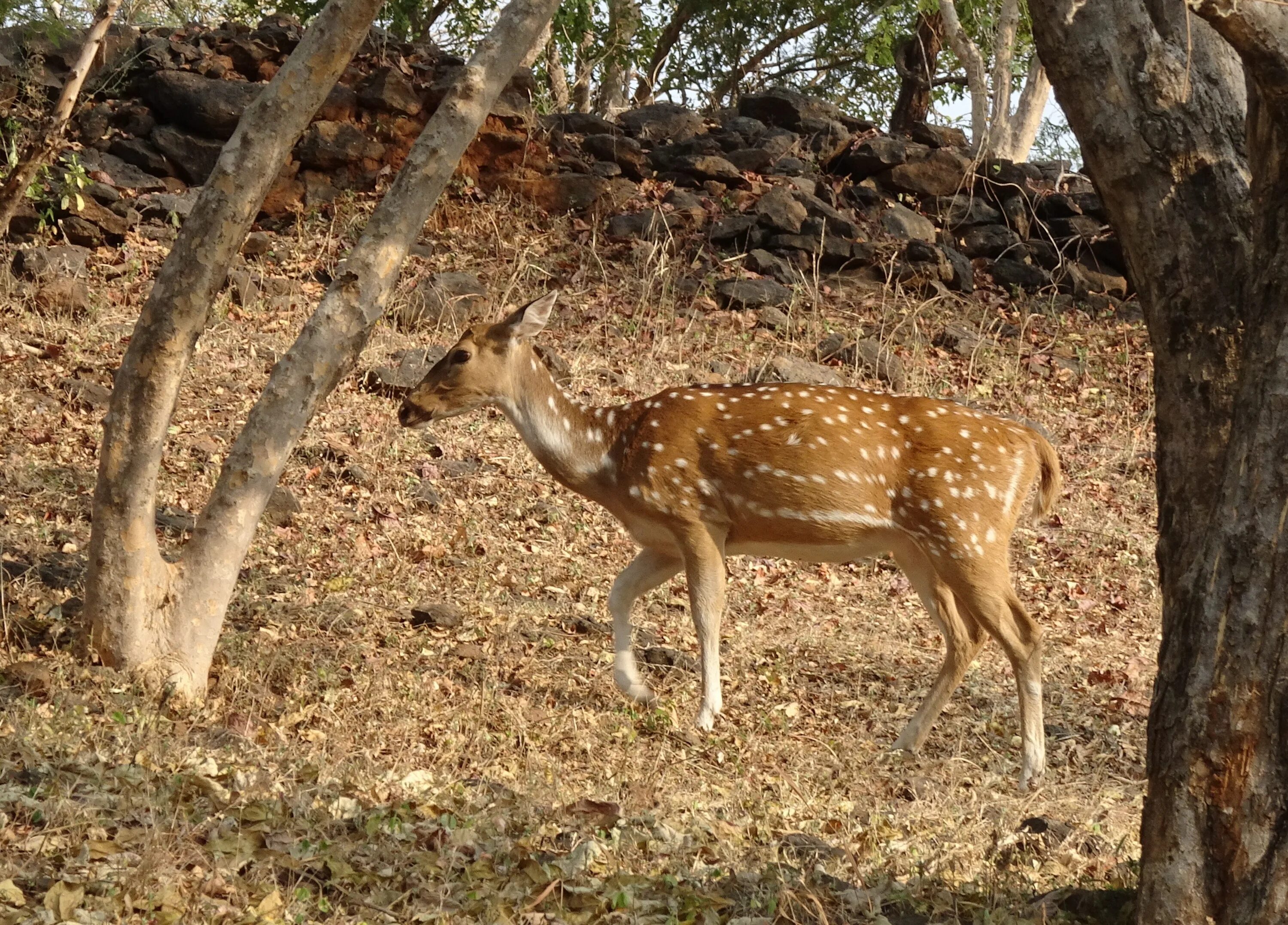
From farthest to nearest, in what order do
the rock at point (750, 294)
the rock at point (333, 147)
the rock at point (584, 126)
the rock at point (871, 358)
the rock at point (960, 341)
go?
1. the rock at point (584, 126)
2. the rock at point (333, 147)
3. the rock at point (750, 294)
4. the rock at point (960, 341)
5. the rock at point (871, 358)

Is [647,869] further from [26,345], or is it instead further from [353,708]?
[26,345]

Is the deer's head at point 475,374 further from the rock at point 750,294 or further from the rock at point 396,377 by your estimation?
the rock at point 750,294

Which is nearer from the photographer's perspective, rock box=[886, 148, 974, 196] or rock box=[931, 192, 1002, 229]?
rock box=[931, 192, 1002, 229]

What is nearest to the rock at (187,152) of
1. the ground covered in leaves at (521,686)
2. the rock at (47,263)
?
the ground covered in leaves at (521,686)

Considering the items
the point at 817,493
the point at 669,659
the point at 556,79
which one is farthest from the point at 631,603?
the point at 556,79

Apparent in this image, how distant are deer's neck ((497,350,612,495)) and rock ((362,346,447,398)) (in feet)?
12.4

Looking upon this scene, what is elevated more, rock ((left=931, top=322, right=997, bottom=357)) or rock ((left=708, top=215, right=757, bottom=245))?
rock ((left=708, top=215, right=757, bottom=245))

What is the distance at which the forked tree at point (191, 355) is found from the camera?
249 inches

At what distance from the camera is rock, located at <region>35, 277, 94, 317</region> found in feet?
41.0

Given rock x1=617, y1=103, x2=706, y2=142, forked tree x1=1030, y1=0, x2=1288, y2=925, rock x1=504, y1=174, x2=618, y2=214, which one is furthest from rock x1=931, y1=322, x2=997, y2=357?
forked tree x1=1030, y1=0, x2=1288, y2=925

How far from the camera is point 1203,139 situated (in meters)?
4.41

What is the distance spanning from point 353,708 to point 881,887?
290 centimetres

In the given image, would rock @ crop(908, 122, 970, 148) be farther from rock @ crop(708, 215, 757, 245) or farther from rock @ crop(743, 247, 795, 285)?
rock @ crop(743, 247, 795, 285)

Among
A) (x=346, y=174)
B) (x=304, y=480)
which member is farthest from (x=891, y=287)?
(x=304, y=480)
